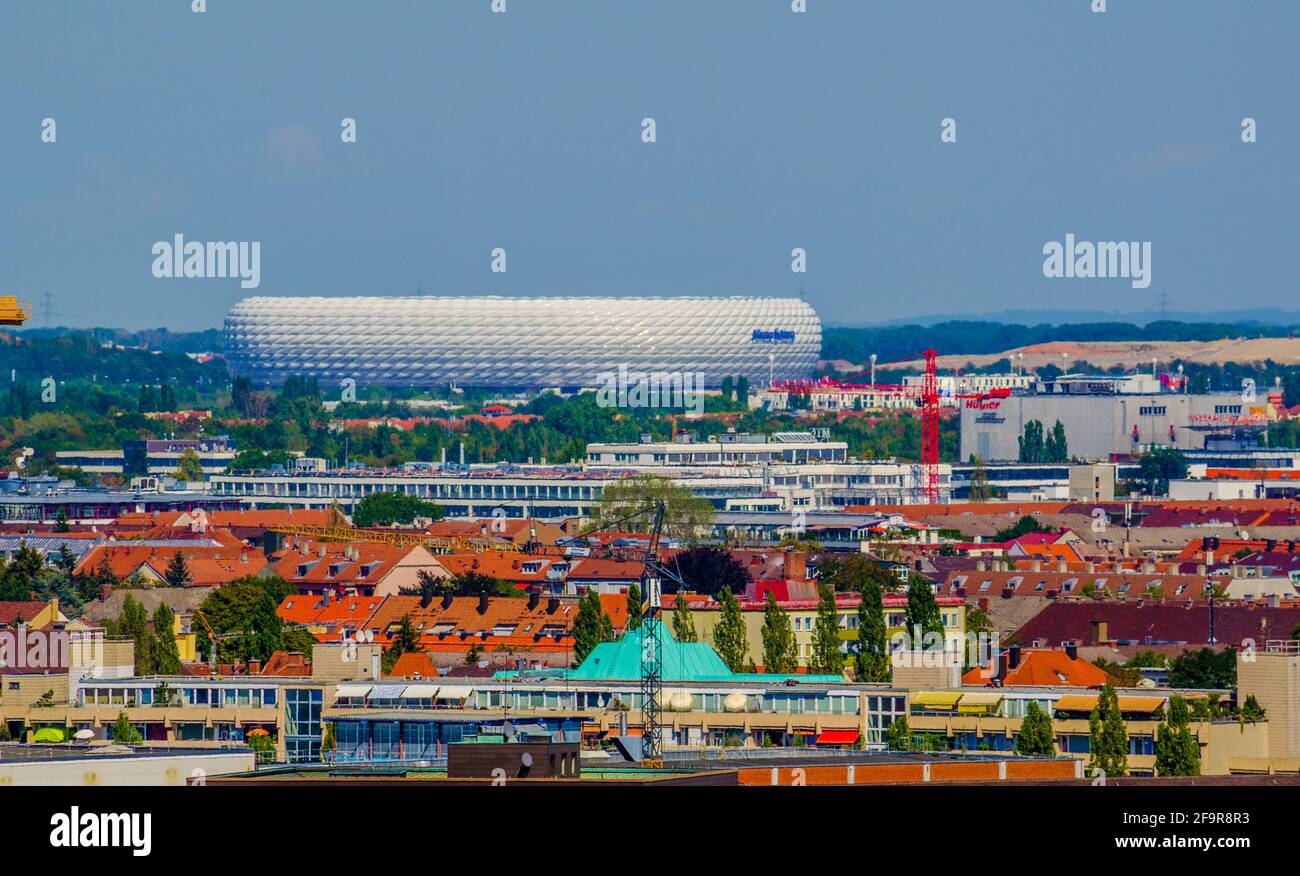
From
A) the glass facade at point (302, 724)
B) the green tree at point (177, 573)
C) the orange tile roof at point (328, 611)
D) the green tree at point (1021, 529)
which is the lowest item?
the glass facade at point (302, 724)

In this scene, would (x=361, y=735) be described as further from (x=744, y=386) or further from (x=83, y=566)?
(x=744, y=386)

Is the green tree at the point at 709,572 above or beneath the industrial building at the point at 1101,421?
beneath

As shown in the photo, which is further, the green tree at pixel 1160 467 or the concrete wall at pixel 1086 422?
the concrete wall at pixel 1086 422

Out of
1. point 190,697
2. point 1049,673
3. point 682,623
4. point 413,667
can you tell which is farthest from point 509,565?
point 190,697

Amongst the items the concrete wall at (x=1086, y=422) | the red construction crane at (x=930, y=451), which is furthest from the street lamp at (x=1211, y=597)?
the concrete wall at (x=1086, y=422)

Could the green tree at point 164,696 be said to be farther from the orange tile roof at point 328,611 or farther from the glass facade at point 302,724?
the orange tile roof at point 328,611
